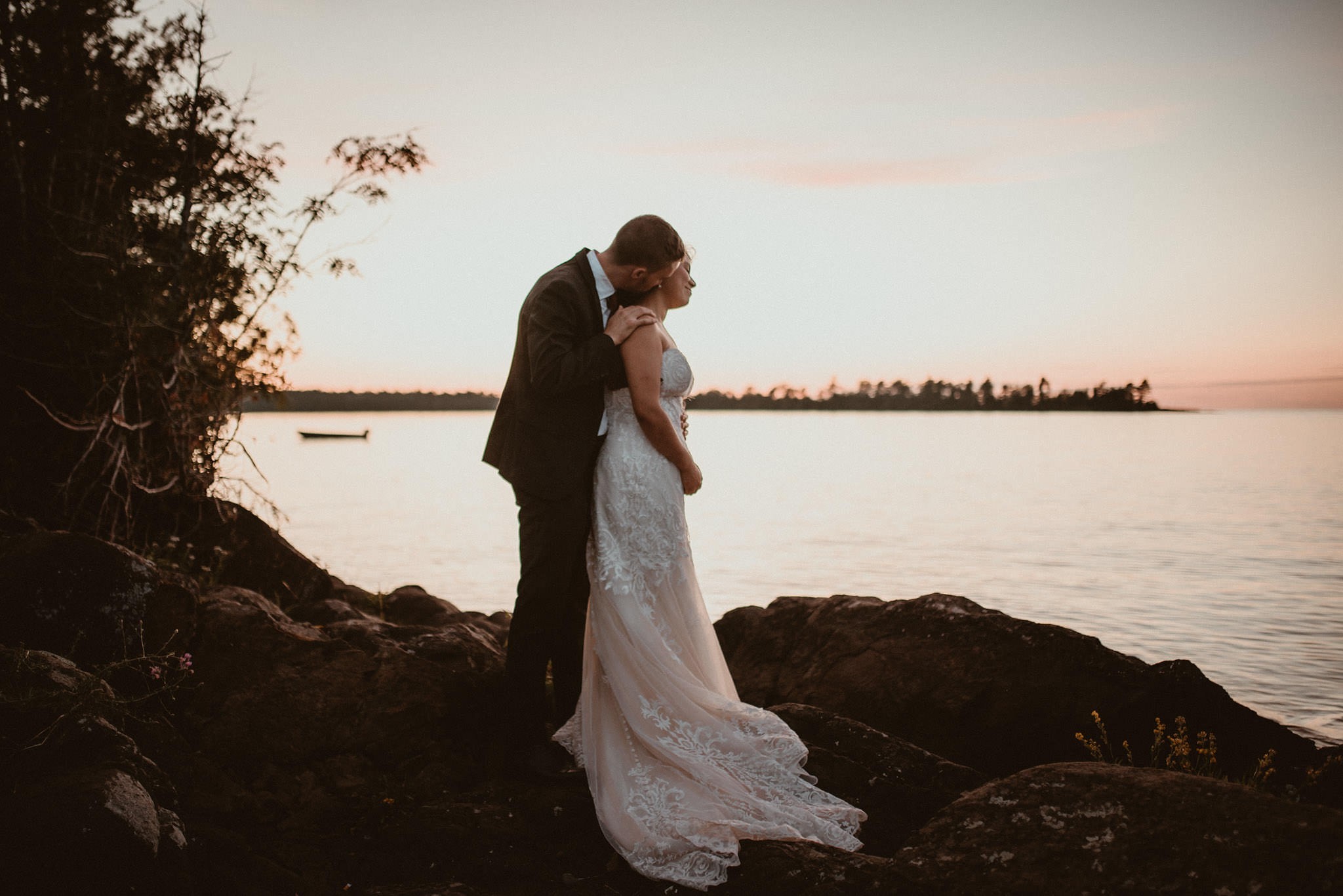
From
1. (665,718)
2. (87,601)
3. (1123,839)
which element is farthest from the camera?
(87,601)

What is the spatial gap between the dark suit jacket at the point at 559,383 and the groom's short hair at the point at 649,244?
22 cm

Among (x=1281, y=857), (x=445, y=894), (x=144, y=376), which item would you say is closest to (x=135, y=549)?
(x=144, y=376)

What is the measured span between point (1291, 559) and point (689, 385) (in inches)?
642

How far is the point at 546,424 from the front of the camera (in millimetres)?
4027

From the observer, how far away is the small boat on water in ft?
276

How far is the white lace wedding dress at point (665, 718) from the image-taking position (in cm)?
349

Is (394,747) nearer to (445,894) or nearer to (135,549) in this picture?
(445,894)

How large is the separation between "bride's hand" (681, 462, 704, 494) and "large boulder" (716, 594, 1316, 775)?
6.31 feet

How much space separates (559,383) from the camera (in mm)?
3873

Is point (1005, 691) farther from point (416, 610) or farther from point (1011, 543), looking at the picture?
point (1011, 543)

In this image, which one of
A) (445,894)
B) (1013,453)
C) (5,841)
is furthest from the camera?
(1013,453)

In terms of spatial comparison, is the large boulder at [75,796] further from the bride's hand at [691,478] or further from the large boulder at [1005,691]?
the large boulder at [1005,691]

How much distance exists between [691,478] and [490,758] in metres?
1.63

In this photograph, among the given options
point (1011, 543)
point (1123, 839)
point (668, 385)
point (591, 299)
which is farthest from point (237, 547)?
point (1011, 543)
